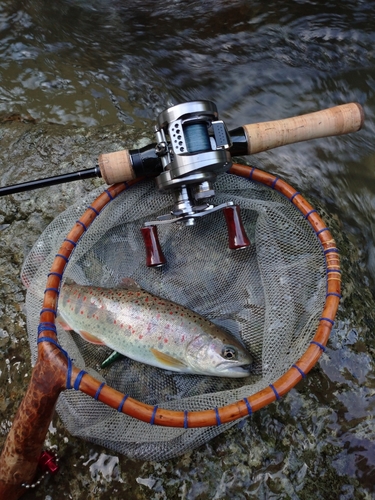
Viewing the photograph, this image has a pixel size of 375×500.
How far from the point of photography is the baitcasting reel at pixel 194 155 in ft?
7.06

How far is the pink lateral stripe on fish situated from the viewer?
2.33 m

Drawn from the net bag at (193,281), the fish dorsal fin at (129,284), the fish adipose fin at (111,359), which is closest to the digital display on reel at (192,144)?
the net bag at (193,281)

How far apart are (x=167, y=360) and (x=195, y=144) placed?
1.19 meters

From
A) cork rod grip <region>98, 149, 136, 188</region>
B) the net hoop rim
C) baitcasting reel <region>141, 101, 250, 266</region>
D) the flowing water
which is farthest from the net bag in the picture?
the flowing water

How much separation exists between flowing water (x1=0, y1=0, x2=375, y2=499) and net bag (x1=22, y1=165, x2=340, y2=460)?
0.94m

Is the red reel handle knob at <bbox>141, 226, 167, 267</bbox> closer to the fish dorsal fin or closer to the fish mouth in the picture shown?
the fish dorsal fin

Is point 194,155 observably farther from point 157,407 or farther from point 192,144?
point 157,407

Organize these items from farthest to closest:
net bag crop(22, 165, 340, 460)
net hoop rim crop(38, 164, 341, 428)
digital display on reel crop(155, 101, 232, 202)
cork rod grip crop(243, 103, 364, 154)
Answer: cork rod grip crop(243, 103, 364, 154) → net bag crop(22, 165, 340, 460) → digital display on reel crop(155, 101, 232, 202) → net hoop rim crop(38, 164, 341, 428)

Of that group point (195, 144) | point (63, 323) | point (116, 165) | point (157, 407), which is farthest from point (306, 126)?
point (63, 323)

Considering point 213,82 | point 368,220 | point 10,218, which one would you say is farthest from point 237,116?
point 10,218

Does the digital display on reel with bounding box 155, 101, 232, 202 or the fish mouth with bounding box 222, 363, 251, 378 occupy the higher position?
the digital display on reel with bounding box 155, 101, 232, 202

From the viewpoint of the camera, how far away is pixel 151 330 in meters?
2.44

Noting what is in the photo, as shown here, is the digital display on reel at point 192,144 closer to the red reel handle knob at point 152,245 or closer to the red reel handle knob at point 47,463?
the red reel handle knob at point 152,245

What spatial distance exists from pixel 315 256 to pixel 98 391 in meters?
1.37
